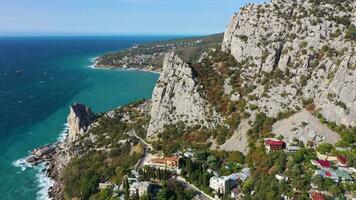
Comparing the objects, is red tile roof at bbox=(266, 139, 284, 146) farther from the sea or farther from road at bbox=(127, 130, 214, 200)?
the sea

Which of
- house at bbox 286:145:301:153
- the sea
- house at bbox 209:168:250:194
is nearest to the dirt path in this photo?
house at bbox 286:145:301:153

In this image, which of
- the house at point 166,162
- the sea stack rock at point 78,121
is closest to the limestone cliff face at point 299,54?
the house at point 166,162

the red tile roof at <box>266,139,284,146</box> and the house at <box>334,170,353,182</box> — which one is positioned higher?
the red tile roof at <box>266,139,284,146</box>

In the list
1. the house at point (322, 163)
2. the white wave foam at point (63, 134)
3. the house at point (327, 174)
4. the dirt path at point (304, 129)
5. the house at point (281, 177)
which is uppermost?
the dirt path at point (304, 129)

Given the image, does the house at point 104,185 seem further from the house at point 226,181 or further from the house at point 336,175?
the house at point 336,175

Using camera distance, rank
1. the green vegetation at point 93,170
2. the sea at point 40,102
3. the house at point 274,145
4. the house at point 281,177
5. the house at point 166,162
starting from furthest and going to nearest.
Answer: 1. the sea at point 40,102
2. the green vegetation at point 93,170
3. the house at point 166,162
4. the house at point 274,145
5. the house at point 281,177

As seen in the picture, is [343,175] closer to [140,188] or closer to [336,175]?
[336,175]
